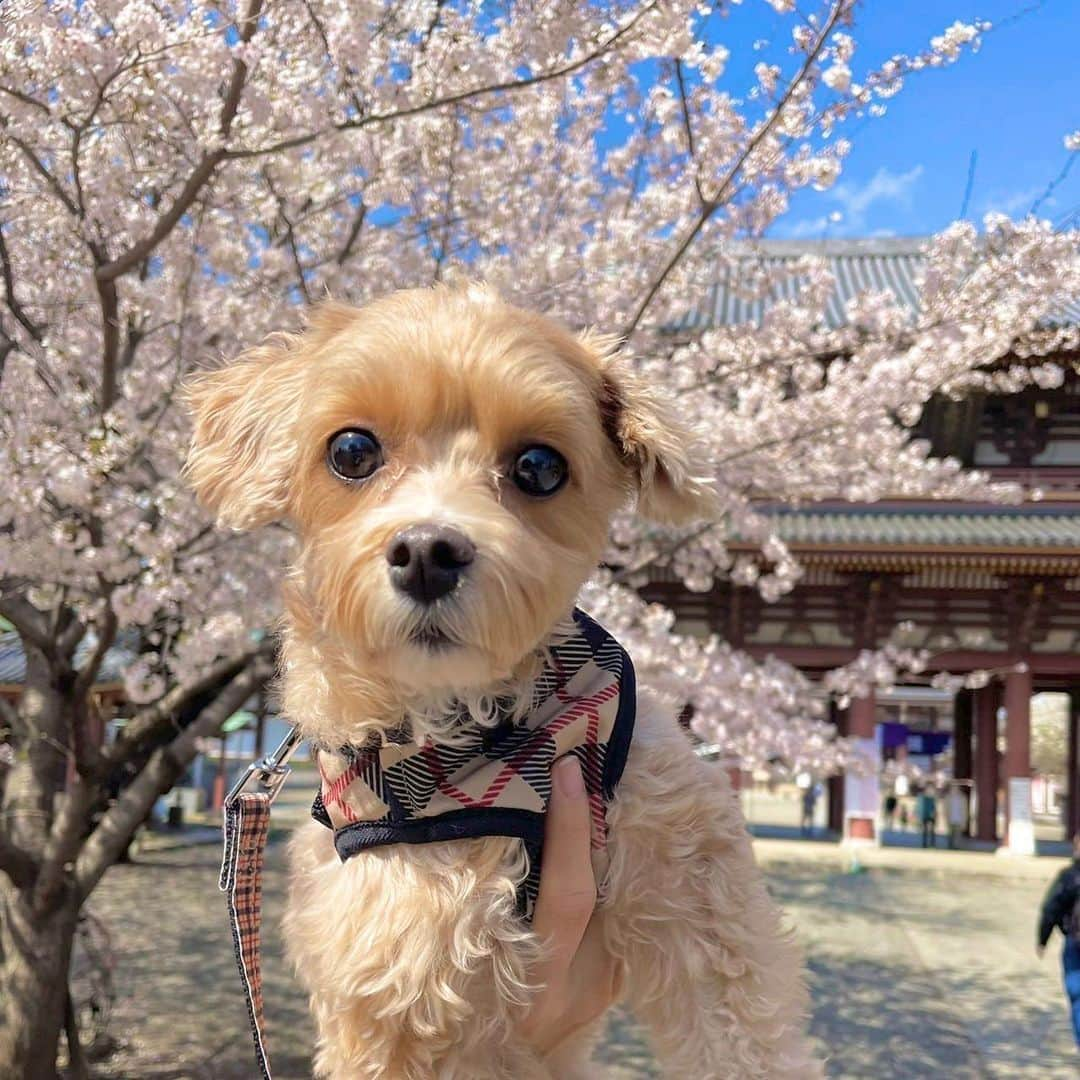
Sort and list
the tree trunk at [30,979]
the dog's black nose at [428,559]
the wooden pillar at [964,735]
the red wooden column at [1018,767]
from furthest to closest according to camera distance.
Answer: the wooden pillar at [964,735]
the red wooden column at [1018,767]
the tree trunk at [30,979]
the dog's black nose at [428,559]

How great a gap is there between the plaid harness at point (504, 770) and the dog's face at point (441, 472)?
14 centimetres

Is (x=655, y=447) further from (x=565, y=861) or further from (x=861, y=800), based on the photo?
(x=861, y=800)

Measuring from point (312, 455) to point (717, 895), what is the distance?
3.34 feet

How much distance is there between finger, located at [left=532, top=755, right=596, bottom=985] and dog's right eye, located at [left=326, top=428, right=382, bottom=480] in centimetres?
60

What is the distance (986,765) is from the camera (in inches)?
770

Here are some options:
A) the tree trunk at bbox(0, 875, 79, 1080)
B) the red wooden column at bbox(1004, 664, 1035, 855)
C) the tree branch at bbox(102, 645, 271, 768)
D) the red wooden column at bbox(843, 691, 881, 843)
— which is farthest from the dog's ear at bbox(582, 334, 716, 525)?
the red wooden column at bbox(1004, 664, 1035, 855)

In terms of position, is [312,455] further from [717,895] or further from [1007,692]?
[1007,692]

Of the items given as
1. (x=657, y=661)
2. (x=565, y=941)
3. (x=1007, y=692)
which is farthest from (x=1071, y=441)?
(x=565, y=941)

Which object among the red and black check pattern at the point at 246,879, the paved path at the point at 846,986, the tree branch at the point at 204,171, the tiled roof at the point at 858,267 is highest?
the tiled roof at the point at 858,267

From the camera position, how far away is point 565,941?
1587 millimetres

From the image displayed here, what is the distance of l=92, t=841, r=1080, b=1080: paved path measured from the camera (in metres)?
6.62

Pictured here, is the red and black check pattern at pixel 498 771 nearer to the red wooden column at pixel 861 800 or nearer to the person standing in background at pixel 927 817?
the red wooden column at pixel 861 800

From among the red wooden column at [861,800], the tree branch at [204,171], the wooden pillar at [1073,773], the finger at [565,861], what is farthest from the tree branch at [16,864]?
the wooden pillar at [1073,773]

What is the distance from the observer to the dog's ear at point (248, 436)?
164cm
